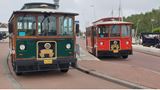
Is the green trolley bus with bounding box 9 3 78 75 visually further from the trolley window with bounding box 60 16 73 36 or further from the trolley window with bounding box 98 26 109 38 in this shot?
the trolley window with bounding box 98 26 109 38

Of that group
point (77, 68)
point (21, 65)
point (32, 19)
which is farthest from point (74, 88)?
point (77, 68)

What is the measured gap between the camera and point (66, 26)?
15.7 m

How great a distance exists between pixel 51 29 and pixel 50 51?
0.93m

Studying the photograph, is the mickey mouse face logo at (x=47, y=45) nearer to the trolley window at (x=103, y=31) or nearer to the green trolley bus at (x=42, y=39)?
the green trolley bus at (x=42, y=39)

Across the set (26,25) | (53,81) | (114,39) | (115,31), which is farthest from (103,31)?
(53,81)

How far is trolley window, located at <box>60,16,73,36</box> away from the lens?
1560 centimetres

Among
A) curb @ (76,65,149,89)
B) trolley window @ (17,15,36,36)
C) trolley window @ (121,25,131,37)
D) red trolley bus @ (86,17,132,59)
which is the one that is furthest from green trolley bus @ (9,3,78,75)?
trolley window @ (121,25,131,37)

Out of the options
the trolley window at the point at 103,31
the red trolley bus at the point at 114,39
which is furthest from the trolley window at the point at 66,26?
the trolley window at the point at 103,31

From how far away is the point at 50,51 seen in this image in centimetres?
1521

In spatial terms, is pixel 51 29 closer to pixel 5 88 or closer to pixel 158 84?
pixel 5 88

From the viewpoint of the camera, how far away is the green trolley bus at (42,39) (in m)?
14.9

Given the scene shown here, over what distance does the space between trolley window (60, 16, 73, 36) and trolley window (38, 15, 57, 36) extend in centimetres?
31

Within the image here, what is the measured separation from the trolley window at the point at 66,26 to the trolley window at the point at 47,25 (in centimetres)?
31

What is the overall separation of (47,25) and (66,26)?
0.83m
